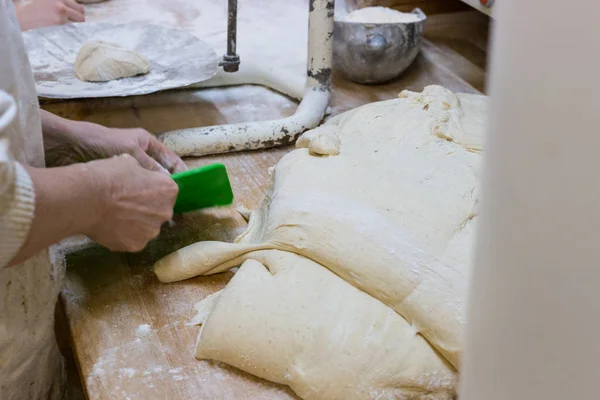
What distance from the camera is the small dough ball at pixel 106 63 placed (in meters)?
1.69

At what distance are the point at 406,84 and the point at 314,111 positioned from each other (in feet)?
1.53

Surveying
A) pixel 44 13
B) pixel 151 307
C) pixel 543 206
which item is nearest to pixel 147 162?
pixel 151 307

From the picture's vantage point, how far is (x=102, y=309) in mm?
1148

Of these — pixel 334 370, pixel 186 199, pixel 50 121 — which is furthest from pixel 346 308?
pixel 50 121

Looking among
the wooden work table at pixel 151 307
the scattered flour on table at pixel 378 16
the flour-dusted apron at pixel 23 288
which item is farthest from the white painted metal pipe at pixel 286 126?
the flour-dusted apron at pixel 23 288

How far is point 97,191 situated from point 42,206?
9 centimetres

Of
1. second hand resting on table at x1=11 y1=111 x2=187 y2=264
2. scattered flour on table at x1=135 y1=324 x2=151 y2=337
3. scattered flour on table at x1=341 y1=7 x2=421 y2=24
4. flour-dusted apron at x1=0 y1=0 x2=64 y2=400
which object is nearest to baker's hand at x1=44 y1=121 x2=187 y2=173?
second hand resting on table at x1=11 y1=111 x2=187 y2=264

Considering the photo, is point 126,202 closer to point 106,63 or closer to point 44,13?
point 106,63

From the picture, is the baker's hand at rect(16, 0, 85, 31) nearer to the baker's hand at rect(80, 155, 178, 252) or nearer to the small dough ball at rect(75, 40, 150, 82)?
the small dough ball at rect(75, 40, 150, 82)

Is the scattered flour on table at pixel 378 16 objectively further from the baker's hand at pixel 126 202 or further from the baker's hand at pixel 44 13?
the baker's hand at pixel 126 202

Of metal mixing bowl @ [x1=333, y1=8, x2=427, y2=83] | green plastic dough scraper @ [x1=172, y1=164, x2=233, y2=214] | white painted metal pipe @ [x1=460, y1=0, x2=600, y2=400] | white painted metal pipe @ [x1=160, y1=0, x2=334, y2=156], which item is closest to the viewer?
white painted metal pipe @ [x1=460, y1=0, x2=600, y2=400]

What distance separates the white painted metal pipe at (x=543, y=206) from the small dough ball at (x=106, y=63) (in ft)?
4.96

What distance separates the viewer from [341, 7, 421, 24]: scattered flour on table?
2160 mm

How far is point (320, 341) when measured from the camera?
0.97 metres
